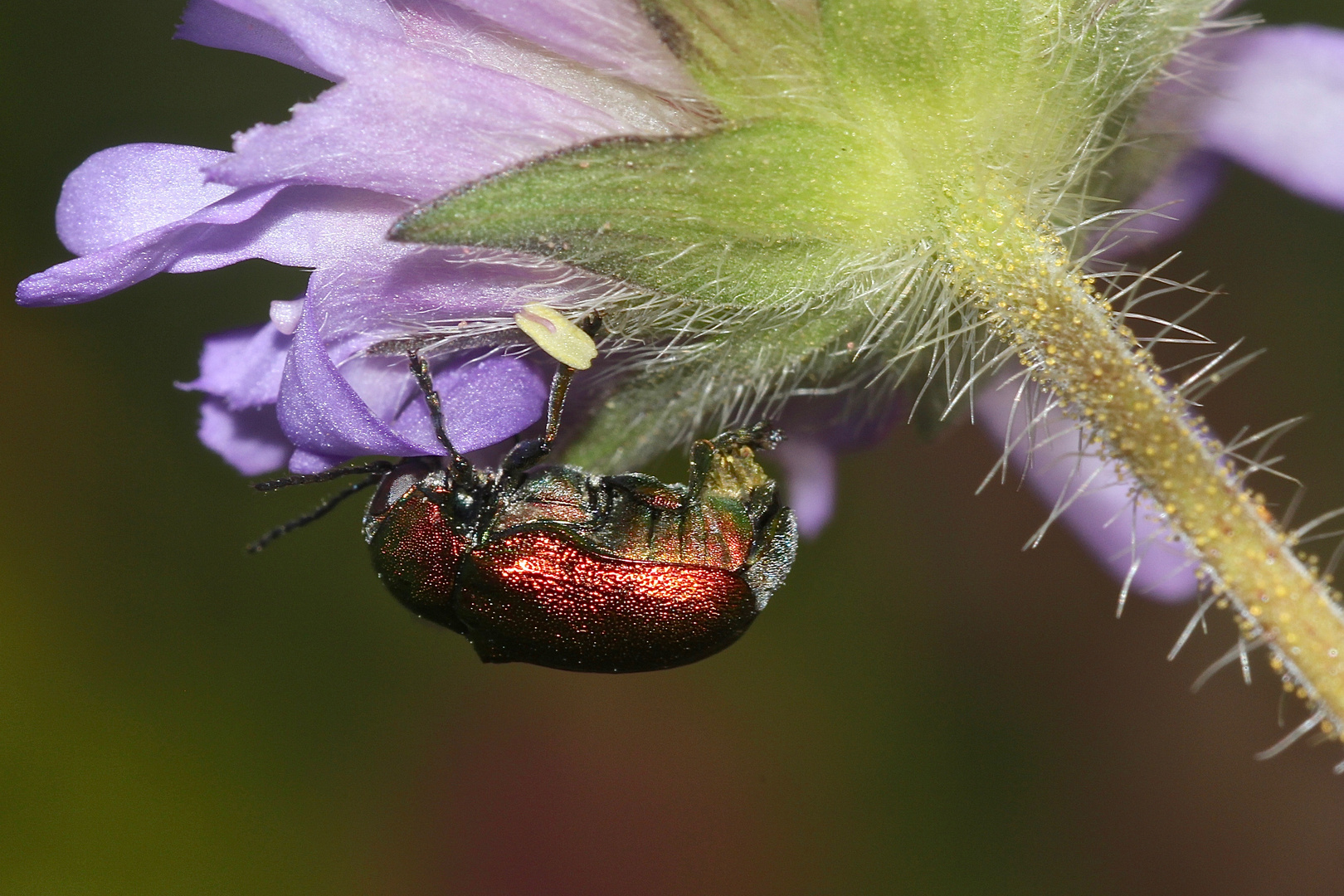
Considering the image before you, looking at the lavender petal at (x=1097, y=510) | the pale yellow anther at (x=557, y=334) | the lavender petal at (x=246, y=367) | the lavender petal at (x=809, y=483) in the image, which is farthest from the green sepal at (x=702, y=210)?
the lavender petal at (x=1097, y=510)

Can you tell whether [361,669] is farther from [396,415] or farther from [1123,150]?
[1123,150]

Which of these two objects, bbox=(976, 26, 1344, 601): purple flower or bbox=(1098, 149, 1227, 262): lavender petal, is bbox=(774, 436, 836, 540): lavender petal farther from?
bbox=(1098, 149, 1227, 262): lavender petal

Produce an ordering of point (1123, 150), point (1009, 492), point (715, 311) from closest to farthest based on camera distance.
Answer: point (715, 311) < point (1123, 150) < point (1009, 492)

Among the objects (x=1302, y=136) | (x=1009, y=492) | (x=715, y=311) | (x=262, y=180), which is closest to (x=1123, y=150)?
(x=1302, y=136)

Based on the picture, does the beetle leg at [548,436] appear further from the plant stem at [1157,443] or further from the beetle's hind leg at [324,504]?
the plant stem at [1157,443]

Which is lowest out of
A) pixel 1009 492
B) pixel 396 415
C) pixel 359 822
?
pixel 359 822

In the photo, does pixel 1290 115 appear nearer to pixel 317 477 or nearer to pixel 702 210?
pixel 702 210

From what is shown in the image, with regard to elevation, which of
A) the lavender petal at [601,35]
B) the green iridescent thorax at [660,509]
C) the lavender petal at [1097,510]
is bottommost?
the lavender petal at [1097,510]
